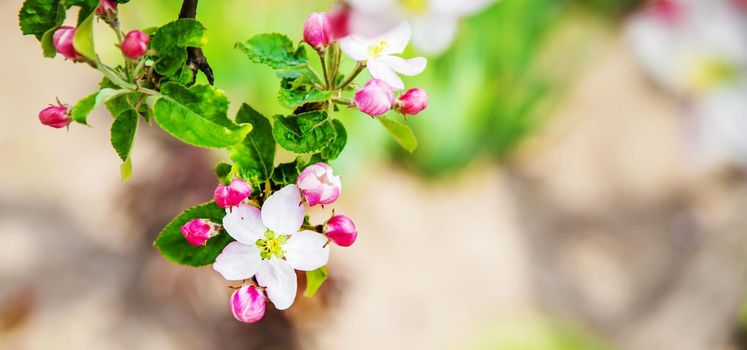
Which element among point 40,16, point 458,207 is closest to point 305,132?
point 40,16

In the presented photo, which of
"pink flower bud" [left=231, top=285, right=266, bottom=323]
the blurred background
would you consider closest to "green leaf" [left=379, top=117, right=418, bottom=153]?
"pink flower bud" [left=231, top=285, right=266, bottom=323]

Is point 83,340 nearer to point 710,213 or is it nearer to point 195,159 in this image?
point 195,159

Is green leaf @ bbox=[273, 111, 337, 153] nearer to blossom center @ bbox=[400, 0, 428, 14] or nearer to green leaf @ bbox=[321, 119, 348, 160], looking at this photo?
green leaf @ bbox=[321, 119, 348, 160]

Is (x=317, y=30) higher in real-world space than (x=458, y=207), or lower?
lower

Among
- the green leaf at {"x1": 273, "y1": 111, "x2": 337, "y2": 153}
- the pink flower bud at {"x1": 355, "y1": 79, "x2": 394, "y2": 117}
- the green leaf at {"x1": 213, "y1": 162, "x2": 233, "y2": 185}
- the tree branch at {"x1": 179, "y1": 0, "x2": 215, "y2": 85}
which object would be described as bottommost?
the green leaf at {"x1": 213, "y1": 162, "x2": 233, "y2": 185}

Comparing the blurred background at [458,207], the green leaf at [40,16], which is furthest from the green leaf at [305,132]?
the blurred background at [458,207]

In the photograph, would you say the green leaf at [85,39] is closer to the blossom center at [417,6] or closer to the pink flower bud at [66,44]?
the pink flower bud at [66,44]

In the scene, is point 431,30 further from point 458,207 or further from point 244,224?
point 458,207
